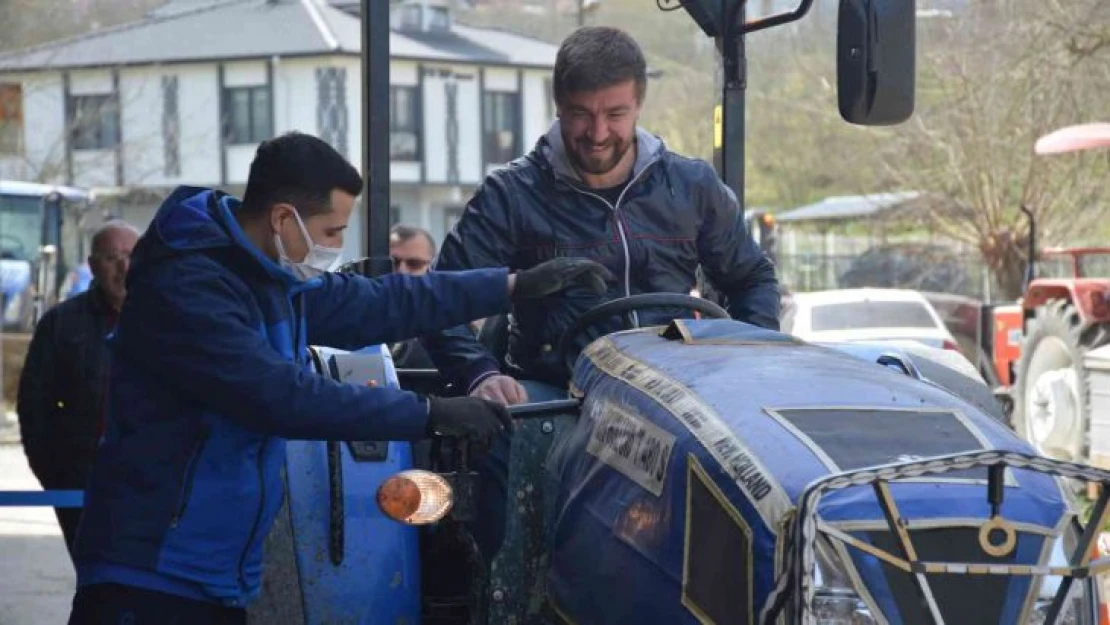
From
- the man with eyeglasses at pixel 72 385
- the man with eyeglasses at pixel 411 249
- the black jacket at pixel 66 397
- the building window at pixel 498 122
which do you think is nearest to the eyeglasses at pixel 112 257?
the man with eyeglasses at pixel 72 385

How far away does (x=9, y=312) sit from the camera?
1439 inches

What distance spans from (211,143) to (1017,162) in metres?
38.2

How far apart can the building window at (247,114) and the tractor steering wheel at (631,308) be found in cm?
6444

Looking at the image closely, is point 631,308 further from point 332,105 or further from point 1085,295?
point 332,105

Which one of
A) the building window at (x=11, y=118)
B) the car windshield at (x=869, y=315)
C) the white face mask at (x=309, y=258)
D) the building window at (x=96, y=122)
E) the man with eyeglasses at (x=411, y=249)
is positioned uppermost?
the building window at (x=96, y=122)

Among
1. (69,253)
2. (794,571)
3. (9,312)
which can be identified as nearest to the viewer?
(794,571)

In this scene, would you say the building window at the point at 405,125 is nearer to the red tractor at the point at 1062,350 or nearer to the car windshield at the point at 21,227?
the car windshield at the point at 21,227

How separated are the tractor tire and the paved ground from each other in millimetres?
7227

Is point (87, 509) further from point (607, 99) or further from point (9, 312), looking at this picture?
point (9, 312)

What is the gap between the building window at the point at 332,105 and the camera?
65750 mm

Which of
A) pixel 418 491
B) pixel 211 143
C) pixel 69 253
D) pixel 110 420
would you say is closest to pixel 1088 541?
pixel 418 491

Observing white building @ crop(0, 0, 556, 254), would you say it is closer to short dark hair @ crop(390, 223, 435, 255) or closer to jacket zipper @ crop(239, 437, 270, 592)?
short dark hair @ crop(390, 223, 435, 255)

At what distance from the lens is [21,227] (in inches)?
1634

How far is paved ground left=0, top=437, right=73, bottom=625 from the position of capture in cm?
1069
